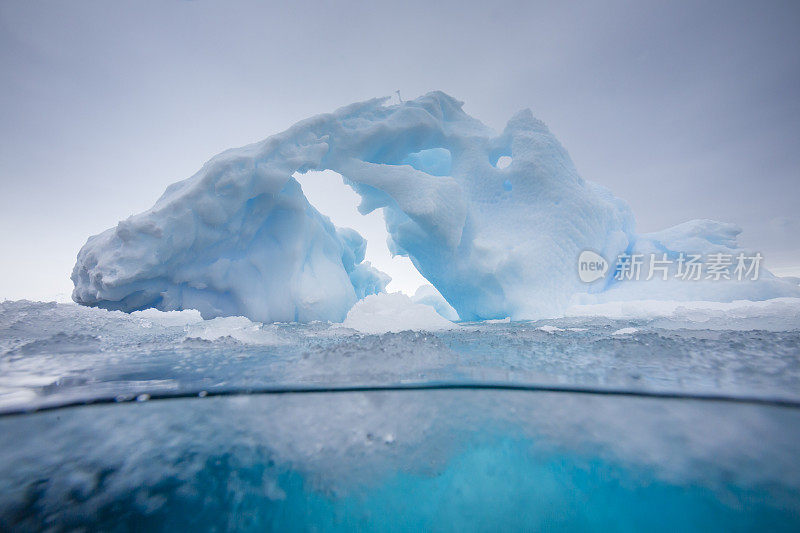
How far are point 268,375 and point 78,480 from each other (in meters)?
1.03

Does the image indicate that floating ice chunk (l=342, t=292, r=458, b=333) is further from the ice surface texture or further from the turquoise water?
the turquoise water

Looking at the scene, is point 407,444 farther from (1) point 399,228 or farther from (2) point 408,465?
(1) point 399,228

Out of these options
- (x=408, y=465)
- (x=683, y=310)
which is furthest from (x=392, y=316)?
(x=683, y=310)

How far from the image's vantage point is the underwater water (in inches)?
62.7

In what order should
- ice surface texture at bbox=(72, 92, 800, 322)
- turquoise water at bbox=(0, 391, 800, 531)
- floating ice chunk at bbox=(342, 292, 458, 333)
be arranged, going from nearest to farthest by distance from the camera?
turquoise water at bbox=(0, 391, 800, 531) → floating ice chunk at bbox=(342, 292, 458, 333) → ice surface texture at bbox=(72, 92, 800, 322)

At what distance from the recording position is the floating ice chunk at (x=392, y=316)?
582 cm

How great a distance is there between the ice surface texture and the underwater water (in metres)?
4.71

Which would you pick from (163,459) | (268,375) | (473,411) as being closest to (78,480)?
(163,459)

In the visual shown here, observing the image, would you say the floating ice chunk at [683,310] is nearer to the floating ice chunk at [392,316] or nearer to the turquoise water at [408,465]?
the floating ice chunk at [392,316]

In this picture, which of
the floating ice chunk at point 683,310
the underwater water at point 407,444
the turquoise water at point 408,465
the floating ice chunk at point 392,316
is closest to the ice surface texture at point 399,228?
the floating ice chunk at point 683,310

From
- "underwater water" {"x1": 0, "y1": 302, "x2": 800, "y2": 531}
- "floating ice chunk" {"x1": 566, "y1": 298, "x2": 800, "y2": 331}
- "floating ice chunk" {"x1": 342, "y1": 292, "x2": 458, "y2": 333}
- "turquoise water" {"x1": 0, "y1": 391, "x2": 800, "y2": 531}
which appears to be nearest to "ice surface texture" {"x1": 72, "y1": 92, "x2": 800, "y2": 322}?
"floating ice chunk" {"x1": 566, "y1": 298, "x2": 800, "y2": 331}

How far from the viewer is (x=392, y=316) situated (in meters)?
5.93

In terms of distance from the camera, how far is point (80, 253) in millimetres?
6918

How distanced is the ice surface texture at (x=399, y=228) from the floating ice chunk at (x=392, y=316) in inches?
82.9
